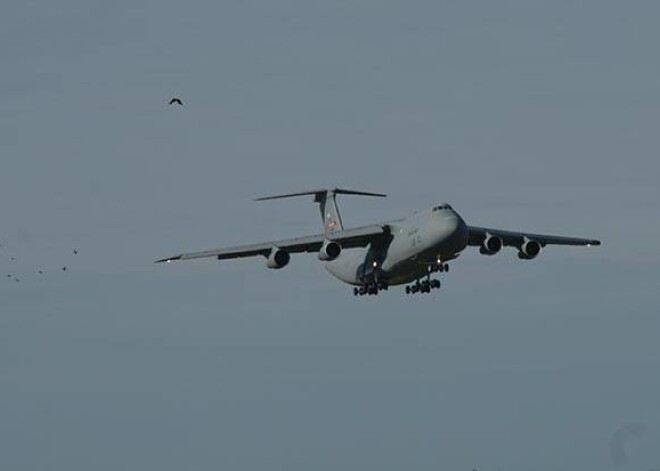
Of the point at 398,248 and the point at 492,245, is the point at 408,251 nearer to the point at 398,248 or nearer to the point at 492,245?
the point at 398,248

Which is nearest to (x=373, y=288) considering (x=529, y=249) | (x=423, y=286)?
(x=423, y=286)

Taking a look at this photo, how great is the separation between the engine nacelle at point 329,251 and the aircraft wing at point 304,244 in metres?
0.94

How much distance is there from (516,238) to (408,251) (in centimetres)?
989

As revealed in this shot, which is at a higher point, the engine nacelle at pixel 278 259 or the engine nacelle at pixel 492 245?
the engine nacelle at pixel 492 245

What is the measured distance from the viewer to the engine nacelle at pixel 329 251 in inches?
4508

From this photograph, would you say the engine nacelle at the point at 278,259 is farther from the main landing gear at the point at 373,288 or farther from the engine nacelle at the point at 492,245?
the engine nacelle at the point at 492,245

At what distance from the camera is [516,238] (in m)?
118

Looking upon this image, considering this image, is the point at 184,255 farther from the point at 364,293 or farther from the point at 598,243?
the point at 598,243

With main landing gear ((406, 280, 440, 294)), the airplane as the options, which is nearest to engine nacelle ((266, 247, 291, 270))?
the airplane

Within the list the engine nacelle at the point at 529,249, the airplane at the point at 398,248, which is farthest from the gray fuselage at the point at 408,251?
the engine nacelle at the point at 529,249

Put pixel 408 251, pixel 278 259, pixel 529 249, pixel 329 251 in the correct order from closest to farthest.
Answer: pixel 408 251, pixel 278 259, pixel 329 251, pixel 529 249

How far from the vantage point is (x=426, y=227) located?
108m

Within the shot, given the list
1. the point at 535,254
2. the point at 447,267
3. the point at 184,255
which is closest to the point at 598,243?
the point at 535,254

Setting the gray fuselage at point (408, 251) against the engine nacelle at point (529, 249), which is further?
the engine nacelle at point (529, 249)
